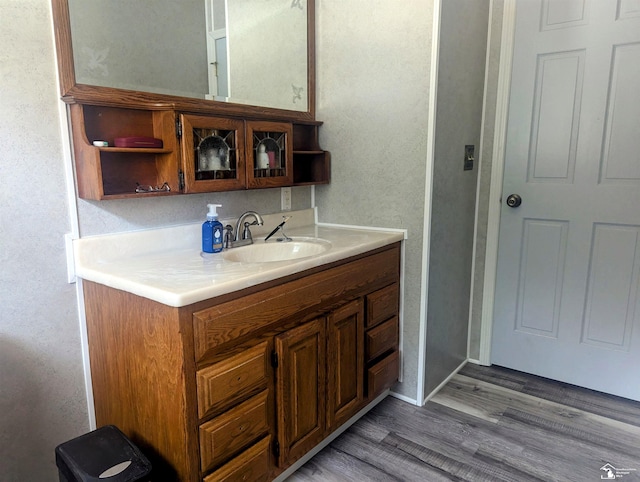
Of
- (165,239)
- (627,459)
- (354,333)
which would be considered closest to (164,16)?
(165,239)

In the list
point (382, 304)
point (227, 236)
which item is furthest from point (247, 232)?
point (382, 304)

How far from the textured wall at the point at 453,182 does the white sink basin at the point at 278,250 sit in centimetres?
56

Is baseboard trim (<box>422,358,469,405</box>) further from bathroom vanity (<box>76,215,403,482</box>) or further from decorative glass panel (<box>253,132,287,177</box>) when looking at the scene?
decorative glass panel (<box>253,132,287,177</box>)

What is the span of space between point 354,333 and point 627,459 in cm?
122

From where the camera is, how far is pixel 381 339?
2018 mm

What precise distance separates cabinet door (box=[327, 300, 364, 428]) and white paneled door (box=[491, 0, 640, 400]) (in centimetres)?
108

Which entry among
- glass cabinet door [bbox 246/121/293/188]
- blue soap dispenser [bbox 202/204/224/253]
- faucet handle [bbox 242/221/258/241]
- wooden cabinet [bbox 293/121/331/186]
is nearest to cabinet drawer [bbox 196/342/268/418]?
blue soap dispenser [bbox 202/204/224/253]

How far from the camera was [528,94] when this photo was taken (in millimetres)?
2262

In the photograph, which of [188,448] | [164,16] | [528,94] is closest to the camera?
[188,448]

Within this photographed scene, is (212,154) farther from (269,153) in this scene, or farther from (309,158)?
(309,158)

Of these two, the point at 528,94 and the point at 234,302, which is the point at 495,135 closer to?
the point at 528,94

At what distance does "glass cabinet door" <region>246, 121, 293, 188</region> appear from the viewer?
1841 mm

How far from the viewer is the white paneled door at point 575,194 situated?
80.5 inches

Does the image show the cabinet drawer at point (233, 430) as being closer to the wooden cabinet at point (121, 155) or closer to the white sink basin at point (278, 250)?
the white sink basin at point (278, 250)
